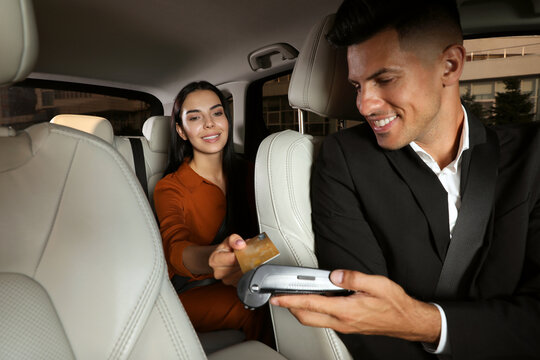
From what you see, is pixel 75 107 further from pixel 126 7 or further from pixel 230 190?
pixel 230 190

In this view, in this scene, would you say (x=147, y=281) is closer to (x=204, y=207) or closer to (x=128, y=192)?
(x=128, y=192)

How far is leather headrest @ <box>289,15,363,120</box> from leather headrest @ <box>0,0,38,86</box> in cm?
74

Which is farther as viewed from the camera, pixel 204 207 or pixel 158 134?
pixel 158 134

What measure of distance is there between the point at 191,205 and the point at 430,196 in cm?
108

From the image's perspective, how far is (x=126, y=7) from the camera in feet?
7.06

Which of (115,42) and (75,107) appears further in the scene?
(75,107)

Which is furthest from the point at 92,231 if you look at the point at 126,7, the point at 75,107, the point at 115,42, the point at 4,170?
the point at 75,107

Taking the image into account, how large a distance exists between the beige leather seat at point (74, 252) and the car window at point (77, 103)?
71.2 inches

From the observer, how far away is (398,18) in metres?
0.90

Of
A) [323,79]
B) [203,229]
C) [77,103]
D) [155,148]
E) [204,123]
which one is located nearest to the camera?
[323,79]

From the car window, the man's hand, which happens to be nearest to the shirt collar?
the man's hand

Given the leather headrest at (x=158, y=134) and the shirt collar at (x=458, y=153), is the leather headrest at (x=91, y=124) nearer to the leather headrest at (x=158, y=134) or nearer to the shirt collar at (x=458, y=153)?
the leather headrest at (x=158, y=134)

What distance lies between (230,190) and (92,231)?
44.2 inches

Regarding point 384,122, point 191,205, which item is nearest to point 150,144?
point 191,205
